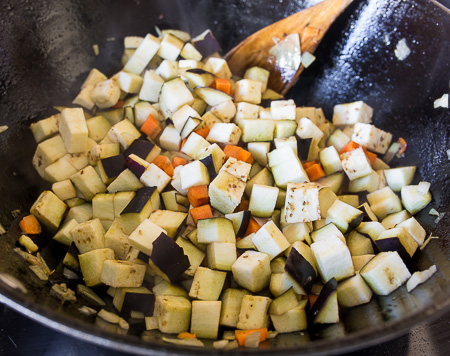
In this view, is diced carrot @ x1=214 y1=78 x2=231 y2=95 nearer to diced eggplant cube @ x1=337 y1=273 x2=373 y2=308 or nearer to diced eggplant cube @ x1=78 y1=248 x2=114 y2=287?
diced eggplant cube @ x1=78 y1=248 x2=114 y2=287

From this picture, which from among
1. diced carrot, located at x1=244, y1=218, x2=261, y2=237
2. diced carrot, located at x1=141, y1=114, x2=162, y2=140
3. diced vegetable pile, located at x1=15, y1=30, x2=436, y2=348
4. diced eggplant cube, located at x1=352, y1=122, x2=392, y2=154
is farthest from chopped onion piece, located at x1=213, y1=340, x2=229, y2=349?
diced eggplant cube, located at x1=352, y1=122, x2=392, y2=154

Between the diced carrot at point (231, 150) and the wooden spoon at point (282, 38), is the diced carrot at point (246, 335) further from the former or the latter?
the wooden spoon at point (282, 38)

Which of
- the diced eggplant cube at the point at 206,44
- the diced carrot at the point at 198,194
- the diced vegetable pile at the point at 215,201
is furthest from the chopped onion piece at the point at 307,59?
the diced carrot at the point at 198,194

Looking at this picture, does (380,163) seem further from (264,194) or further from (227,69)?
(227,69)

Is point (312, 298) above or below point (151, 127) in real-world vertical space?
below

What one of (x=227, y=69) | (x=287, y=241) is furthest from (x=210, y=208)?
(x=227, y=69)

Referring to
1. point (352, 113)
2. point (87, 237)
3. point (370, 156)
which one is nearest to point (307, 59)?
point (352, 113)

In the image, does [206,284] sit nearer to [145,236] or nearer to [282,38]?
[145,236]
